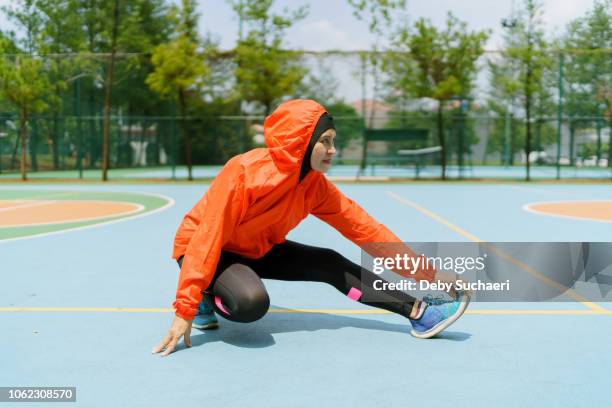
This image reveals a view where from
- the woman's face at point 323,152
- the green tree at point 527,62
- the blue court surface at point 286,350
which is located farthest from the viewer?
the green tree at point 527,62

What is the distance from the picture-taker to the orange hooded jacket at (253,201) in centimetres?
311

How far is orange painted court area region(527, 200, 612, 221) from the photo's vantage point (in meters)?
9.62

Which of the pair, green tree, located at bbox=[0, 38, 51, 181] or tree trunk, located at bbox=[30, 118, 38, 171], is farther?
tree trunk, located at bbox=[30, 118, 38, 171]

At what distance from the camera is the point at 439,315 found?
140 inches

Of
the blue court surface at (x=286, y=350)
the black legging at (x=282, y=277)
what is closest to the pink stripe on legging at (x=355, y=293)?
the black legging at (x=282, y=277)

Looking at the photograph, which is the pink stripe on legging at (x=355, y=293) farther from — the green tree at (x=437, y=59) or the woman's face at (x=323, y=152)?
the green tree at (x=437, y=59)

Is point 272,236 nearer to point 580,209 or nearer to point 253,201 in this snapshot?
point 253,201

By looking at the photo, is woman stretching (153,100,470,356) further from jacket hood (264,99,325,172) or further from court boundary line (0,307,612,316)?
court boundary line (0,307,612,316)

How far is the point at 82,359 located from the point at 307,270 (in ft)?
4.22

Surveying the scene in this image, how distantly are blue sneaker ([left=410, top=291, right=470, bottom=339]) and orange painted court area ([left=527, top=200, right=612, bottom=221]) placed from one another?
20.9ft

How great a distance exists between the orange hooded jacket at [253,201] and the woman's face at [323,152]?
7 cm

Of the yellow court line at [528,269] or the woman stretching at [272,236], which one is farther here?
the yellow court line at [528,269]

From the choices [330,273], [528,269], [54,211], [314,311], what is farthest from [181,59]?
[330,273]

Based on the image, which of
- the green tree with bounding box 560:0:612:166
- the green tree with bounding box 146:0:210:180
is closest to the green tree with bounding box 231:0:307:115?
the green tree with bounding box 146:0:210:180
